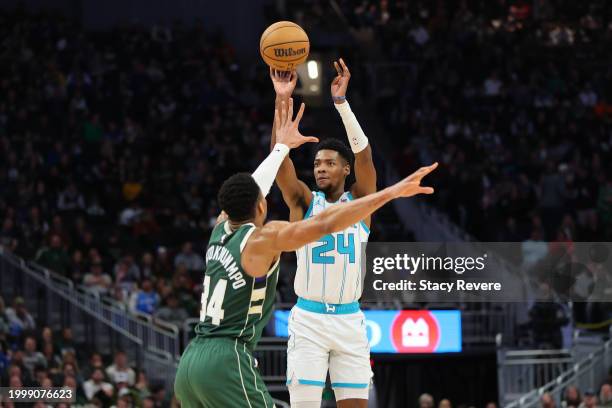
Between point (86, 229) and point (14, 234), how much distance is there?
1.24 metres

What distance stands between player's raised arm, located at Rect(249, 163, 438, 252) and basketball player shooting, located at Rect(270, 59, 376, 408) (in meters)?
1.44

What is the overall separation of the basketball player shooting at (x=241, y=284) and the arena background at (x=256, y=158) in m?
6.99

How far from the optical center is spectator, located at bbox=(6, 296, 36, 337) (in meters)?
17.6

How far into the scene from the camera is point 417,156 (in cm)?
2525

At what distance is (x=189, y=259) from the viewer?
20859 mm

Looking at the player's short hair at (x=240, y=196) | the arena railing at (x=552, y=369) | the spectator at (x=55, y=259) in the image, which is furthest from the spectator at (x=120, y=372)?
the player's short hair at (x=240, y=196)

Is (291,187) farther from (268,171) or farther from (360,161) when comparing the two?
(268,171)

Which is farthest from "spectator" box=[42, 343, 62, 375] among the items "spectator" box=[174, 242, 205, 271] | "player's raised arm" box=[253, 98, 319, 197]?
"player's raised arm" box=[253, 98, 319, 197]

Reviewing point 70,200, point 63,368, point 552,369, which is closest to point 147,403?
point 63,368

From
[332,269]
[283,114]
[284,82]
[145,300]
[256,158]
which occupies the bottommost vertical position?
[332,269]

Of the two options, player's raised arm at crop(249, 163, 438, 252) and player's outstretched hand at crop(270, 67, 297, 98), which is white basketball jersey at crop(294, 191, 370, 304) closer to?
player's outstretched hand at crop(270, 67, 297, 98)

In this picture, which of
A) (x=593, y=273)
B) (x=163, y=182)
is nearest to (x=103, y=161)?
(x=163, y=182)

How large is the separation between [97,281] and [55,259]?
811 mm

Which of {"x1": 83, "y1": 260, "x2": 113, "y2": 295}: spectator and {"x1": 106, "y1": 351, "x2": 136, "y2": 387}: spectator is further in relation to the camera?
{"x1": 83, "y1": 260, "x2": 113, "y2": 295}: spectator
